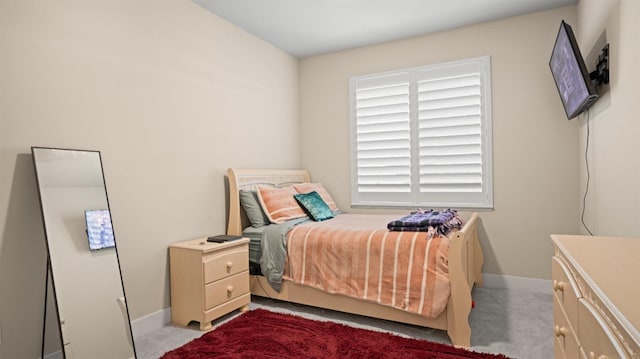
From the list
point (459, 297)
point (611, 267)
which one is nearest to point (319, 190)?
point (459, 297)

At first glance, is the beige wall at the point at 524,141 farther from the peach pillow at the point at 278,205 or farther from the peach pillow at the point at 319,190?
the peach pillow at the point at 278,205

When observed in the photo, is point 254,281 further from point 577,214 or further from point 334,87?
point 577,214

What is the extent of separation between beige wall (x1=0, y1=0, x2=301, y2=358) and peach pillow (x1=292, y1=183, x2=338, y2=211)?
0.48 meters

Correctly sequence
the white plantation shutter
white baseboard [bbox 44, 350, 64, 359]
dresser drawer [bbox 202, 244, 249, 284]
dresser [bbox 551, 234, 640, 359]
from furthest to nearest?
1. the white plantation shutter
2. dresser drawer [bbox 202, 244, 249, 284]
3. white baseboard [bbox 44, 350, 64, 359]
4. dresser [bbox 551, 234, 640, 359]

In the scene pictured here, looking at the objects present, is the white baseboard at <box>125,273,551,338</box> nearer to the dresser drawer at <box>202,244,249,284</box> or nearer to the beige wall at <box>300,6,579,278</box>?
the beige wall at <box>300,6,579,278</box>

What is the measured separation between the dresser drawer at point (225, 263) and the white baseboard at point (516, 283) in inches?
96.5

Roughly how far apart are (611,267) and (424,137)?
9.76 feet

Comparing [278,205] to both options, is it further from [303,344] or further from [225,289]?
[303,344]

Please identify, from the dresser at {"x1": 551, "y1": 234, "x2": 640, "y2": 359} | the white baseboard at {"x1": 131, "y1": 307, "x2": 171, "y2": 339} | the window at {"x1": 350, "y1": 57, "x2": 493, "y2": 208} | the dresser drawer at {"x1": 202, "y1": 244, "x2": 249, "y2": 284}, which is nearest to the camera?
the dresser at {"x1": 551, "y1": 234, "x2": 640, "y2": 359}

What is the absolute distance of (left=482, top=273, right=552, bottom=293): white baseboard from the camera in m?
3.40

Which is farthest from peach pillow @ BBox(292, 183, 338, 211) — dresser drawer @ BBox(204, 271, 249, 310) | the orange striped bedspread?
dresser drawer @ BBox(204, 271, 249, 310)

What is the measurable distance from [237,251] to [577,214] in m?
3.12

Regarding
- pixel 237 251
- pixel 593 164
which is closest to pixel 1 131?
pixel 237 251

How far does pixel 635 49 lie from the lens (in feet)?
5.93
